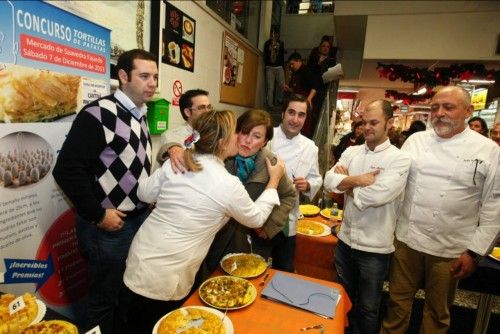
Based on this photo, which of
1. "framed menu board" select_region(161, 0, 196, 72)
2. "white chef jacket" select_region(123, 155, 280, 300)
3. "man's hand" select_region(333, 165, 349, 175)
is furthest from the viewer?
"framed menu board" select_region(161, 0, 196, 72)

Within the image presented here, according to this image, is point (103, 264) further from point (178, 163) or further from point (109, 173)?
point (178, 163)

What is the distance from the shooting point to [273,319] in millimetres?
1375

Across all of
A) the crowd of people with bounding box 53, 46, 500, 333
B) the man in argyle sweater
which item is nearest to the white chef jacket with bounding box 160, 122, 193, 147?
the crowd of people with bounding box 53, 46, 500, 333

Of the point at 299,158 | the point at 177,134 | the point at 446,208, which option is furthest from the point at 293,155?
the point at 446,208

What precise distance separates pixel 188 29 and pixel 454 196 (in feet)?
12.2

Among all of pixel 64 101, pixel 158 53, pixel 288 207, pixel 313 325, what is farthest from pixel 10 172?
pixel 158 53

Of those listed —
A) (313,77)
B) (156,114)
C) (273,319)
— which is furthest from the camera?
(313,77)

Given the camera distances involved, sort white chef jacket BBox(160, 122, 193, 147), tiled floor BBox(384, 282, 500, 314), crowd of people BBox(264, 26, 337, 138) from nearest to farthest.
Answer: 1. white chef jacket BBox(160, 122, 193, 147)
2. tiled floor BBox(384, 282, 500, 314)
3. crowd of people BBox(264, 26, 337, 138)

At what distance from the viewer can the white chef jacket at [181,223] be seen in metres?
1.47

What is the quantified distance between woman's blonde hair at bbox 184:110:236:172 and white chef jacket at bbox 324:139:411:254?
1.08m

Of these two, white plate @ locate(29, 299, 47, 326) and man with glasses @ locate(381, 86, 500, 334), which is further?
man with glasses @ locate(381, 86, 500, 334)

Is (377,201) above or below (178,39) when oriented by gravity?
below

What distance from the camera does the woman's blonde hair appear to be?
1.52m

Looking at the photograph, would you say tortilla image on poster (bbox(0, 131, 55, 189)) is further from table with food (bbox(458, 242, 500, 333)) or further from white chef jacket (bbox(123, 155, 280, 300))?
table with food (bbox(458, 242, 500, 333))
